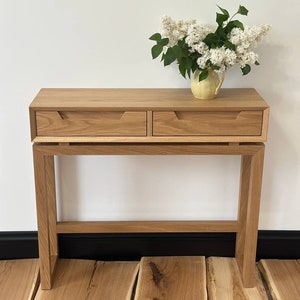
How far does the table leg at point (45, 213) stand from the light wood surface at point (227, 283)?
0.66m

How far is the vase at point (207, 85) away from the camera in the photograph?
74.9 inches

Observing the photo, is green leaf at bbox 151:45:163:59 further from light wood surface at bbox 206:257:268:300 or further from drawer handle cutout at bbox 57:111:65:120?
light wood surface at bbox 206:257:268:300

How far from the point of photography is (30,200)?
228 centimetres

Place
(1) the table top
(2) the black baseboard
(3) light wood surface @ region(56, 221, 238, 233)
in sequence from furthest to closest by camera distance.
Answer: (2) the black baseboard, (3) light wood surface @ region(56, 221, 238, 233), (1) the table top

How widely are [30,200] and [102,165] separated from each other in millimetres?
356

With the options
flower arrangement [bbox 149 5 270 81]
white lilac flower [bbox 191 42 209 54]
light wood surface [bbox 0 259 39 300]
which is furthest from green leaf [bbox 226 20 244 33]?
light wood surface [bbox 0 259 39 300]

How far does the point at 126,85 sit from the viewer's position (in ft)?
6.91

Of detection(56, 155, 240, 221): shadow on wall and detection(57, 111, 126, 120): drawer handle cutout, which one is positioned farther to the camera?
detection(56, 155, 240, 221): shadow on wall

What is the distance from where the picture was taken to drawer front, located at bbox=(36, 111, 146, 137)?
1.83m

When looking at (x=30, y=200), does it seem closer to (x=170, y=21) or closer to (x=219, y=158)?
(x=219, y=158)

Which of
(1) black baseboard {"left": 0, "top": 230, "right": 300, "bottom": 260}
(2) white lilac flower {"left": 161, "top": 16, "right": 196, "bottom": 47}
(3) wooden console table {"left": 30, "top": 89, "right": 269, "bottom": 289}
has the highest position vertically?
(2) white lilac flower {"left": 161, "top": 16, "right": 196, "bottom": 47}

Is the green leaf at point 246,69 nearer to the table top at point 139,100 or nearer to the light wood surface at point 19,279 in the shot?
the table top at point 139,100

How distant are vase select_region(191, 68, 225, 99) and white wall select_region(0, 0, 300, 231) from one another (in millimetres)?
181

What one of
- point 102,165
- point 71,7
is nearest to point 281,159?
point 102,165
